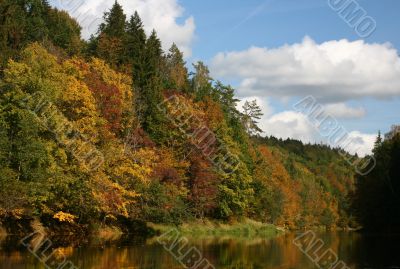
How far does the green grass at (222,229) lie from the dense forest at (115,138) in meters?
1.40

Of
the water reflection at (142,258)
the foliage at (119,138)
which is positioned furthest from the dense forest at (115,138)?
the water reflection at (142,258)

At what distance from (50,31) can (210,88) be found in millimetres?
26354

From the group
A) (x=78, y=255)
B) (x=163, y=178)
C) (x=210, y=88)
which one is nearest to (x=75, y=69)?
(x=163, y=178)

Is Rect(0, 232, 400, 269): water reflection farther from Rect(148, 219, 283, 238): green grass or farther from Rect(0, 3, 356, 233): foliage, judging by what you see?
Rect(148, 219, 283, 238): green grass

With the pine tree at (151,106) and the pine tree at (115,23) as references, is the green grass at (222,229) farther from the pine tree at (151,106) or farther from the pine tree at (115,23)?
the pine tree at (115,23)

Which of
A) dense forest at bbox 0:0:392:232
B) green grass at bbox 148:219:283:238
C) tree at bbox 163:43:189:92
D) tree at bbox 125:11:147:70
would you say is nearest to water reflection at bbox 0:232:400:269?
dense forest at bbox 0:0:392:232

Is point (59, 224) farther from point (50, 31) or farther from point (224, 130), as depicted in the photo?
point (50, 31)

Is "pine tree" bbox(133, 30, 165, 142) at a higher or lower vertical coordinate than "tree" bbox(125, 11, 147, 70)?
lower

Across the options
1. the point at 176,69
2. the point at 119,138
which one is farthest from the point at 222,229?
the point at 176,69

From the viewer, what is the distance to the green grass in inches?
2424

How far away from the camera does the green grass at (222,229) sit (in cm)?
6156

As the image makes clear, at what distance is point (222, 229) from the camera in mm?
72500

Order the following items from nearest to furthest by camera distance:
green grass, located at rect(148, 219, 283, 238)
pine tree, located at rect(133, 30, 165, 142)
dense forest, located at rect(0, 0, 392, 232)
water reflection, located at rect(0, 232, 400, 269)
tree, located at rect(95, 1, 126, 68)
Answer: water reflection, located at rect(0, 232, 400, 269) → dense forest, located at rect(0, 0, 392, 232) → green grass, located at rect(148, 219, 283, 238) → pine tree, located at rect(133, 30, 165, 142) → tree, located at rect(95, 1, 126, 68)

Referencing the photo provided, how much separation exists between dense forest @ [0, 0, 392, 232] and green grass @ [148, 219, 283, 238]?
140 cm
